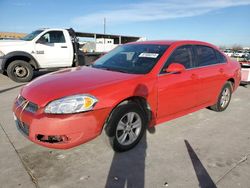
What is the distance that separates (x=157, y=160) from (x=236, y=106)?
3.68 metres

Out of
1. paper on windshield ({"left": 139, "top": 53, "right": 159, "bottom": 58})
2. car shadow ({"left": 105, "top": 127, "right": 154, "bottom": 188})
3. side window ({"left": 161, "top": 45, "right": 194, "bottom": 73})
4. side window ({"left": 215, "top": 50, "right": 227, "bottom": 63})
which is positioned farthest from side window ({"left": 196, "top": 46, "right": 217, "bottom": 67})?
car shadow ({"left": 105, "top": 127, "right": 154, "bottom": 188})

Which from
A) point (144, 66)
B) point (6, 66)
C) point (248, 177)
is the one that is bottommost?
point (248, 177)

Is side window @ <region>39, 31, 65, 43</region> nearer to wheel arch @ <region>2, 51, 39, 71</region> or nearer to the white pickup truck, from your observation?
the white pickup truck

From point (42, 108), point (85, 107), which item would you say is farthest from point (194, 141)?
point (42, 108)

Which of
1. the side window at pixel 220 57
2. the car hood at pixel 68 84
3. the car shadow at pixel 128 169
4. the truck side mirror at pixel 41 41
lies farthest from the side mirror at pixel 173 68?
the truck side mirror at pixel 41 41

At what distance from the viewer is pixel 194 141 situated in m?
3.71

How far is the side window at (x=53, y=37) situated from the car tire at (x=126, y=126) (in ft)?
23.0

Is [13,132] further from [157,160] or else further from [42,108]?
[157,160]

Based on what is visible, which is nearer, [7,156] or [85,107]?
[85,107]

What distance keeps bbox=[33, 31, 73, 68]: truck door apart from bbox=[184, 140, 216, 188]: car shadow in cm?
736

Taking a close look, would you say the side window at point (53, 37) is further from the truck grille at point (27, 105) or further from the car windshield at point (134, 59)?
the truck grille at point (27, 105)

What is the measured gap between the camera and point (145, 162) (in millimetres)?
3064

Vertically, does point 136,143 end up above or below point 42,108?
below

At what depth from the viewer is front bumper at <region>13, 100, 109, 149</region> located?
269cm
